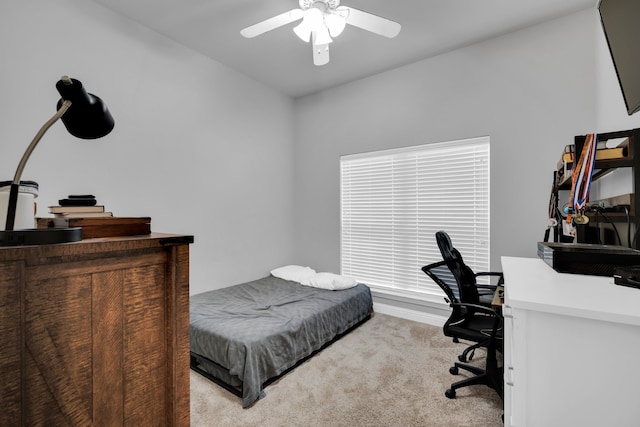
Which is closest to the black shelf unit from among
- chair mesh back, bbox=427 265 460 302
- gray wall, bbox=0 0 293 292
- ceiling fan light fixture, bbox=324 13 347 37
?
chair mesh back, bbox=427 265 460 302

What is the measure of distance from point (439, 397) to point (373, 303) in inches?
63.6

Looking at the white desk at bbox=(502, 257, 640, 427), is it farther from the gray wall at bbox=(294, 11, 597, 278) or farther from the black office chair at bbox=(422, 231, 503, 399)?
the gray wall at bbox=(294, 11, 597, 278)

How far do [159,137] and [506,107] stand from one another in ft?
10.8

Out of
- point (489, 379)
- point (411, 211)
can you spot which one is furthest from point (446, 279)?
point (411, 211)

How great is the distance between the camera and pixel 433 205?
314 centimetres

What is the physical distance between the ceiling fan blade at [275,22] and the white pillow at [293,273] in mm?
2548

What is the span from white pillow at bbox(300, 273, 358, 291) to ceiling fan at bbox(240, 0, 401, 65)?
2280mm

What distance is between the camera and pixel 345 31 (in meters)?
2.65

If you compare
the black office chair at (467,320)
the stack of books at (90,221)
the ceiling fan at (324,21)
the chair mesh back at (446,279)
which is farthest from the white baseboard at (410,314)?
the stack of books at (90,221)

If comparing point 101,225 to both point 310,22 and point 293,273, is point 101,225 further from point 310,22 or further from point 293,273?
point 293,273

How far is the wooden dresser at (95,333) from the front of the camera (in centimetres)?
68

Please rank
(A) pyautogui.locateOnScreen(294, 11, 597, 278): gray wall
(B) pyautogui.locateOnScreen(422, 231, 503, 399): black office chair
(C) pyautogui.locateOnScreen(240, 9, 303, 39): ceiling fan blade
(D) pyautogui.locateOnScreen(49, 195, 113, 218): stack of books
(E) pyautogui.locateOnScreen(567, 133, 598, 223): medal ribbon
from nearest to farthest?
(D) pyautogui.locateOnScreen(49, 195, 113, 218): stack of books
(E) pyautogui.locateOnScreen(567, 133, 598, 223): medal ribbon
(B) pyautogui.locateOnScreen(422, 231, 503, 399): black office chair
(C) pyautogui.locateOnScreen(240, 9, 303, 39): ceiling fan blade
(A) pyautogui.locateOnScreen(294, 11, 597, 278): gray wall

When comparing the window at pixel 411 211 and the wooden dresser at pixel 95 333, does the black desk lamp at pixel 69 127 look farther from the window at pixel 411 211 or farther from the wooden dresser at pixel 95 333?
the window at pixel 411 211

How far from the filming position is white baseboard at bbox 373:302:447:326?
3083mm
